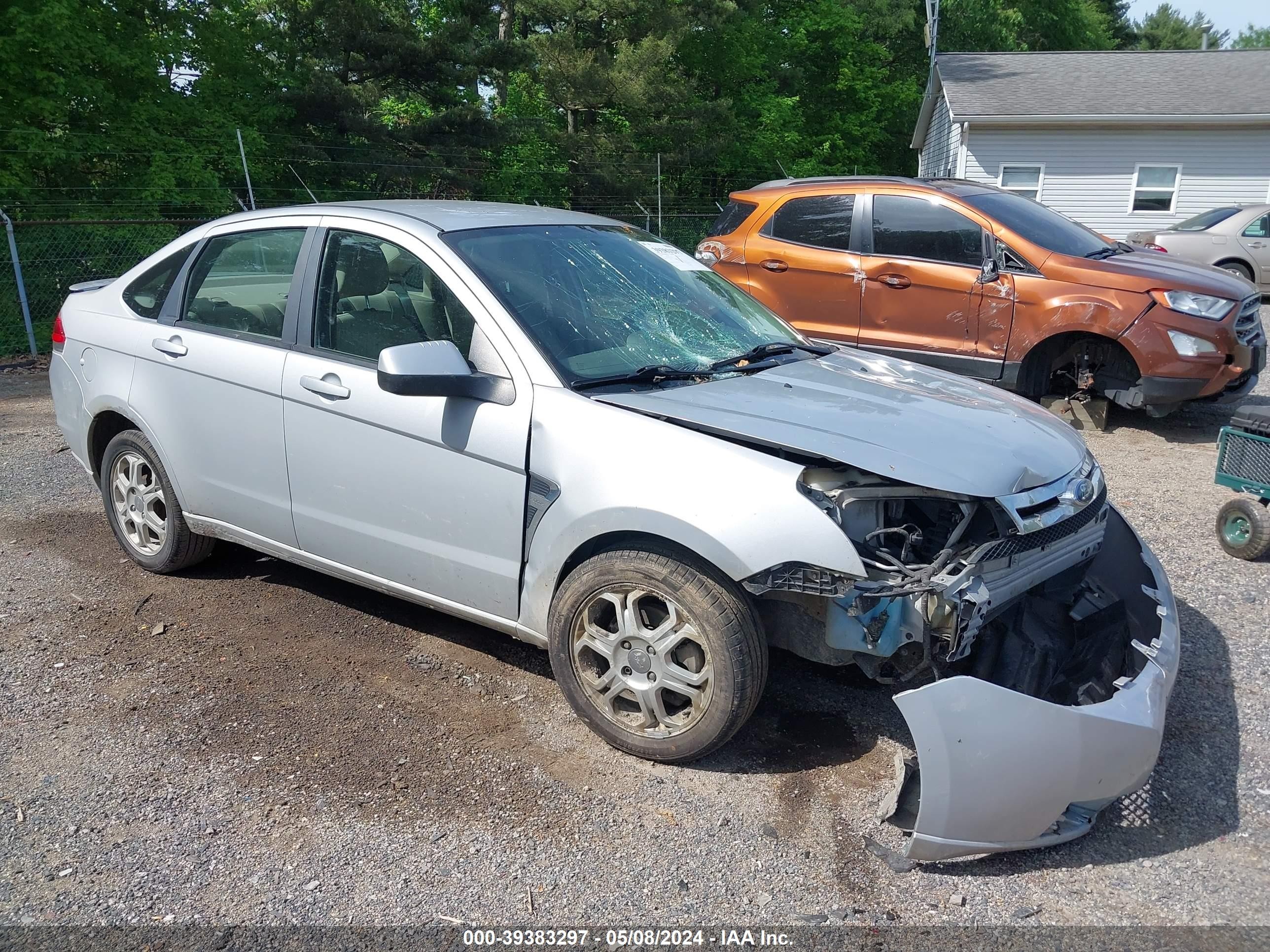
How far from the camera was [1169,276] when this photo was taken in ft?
24.3

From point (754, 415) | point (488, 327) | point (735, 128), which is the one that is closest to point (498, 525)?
point (488, 327)

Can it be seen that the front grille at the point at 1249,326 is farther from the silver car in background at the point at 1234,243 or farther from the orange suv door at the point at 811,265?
the silver car in background at the point at 1234,243

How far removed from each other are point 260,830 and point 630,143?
23960mm

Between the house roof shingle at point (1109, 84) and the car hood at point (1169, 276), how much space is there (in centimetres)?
1798

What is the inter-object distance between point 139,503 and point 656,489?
3.06 meters

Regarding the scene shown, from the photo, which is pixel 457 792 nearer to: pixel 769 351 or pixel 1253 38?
pixel 769 351

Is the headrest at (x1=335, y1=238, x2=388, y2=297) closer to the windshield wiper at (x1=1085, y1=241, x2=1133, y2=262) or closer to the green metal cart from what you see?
the green metal cart

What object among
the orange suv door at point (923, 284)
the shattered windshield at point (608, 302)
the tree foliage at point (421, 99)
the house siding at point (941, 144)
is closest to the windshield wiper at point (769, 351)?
the shattered windshield at point (608, 302)

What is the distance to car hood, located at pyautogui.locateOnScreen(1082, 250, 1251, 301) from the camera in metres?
7.30

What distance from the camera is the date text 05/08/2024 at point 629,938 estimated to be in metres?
2.63

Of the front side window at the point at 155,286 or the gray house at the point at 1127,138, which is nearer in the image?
the front side window at the point at 155,286

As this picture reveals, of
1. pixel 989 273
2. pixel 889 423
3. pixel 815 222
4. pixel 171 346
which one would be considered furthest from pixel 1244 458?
pixel 171 346

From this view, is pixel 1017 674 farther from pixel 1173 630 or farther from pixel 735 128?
pixel 735 128

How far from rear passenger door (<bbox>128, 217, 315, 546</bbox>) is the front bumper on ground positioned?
2.77 m
